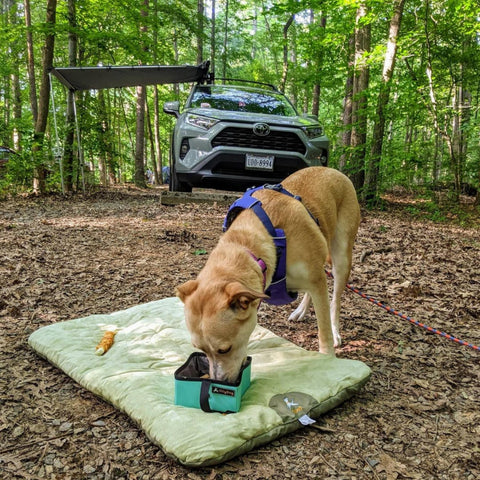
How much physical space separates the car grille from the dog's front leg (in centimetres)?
468

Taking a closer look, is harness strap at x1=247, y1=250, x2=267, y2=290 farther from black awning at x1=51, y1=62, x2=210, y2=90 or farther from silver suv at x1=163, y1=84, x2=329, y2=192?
black awning at x1=51, y1=62, x2=210, y2=90

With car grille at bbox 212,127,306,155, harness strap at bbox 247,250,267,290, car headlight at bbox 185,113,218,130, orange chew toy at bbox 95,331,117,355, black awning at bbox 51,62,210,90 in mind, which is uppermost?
black awning at bbox 51,62,210,90

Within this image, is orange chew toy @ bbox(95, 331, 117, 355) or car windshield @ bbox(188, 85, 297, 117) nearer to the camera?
orange chew toy @ bbox(95, 331, 117, 355)

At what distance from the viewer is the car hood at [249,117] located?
Result: 711cm

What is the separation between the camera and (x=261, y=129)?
23.0ft

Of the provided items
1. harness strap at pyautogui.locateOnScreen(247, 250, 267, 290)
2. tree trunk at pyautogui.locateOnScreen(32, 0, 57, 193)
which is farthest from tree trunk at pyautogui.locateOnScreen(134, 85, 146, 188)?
harness strap at pyautogui.locateOnScreen(247, 250, 267, 290)

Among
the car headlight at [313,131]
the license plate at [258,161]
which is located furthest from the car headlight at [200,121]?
the car headlight at [313,131]

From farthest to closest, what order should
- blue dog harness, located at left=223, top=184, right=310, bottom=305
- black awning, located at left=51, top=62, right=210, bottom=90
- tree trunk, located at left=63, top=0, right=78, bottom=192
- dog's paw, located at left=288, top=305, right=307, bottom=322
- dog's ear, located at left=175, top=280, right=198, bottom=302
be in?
tree trunk, located at left=63, top=0, right=78, bottom=192
black awning, located at left=51, top=62, right=210, bottom=90
dog's paw, located at left=288, top=305, right=307, bottom=322
blue dog harness, located at left=223, top=184, right=310, bottom=305
dog's ear, located at left=175, top=280, right=198, bottom=302

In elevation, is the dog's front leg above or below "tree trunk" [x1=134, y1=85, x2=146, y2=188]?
below

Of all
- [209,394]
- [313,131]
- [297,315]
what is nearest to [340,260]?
[297,315]

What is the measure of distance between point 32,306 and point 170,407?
233cm

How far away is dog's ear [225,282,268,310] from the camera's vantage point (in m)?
2.05

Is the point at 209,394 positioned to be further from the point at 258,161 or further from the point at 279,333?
the point at 258,161

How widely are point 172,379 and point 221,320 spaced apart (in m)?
0.78
